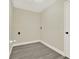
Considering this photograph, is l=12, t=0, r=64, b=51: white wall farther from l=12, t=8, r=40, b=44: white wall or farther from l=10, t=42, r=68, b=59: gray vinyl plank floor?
l=10, t=42, r=68, b=59: gray vinyl plank floor

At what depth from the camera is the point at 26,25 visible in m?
4.38

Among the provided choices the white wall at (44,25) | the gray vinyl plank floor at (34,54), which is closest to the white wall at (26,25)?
the white wall at (44,25)

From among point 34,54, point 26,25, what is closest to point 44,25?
point 26,25

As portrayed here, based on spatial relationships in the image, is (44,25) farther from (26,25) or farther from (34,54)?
(34,54)

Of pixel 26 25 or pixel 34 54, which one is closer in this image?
pixel 34 54

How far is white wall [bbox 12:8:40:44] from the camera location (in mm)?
3992

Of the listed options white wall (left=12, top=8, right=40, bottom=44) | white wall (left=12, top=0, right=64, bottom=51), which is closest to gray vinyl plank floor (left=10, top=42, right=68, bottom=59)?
white wall (left=12, top=0, right=64, bottom=51)

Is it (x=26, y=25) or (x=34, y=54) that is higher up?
(x=26, y=25)

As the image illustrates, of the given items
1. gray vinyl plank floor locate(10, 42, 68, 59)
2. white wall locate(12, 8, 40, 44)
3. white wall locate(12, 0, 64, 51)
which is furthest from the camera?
white wall locate(12, 8, 40, 44)
